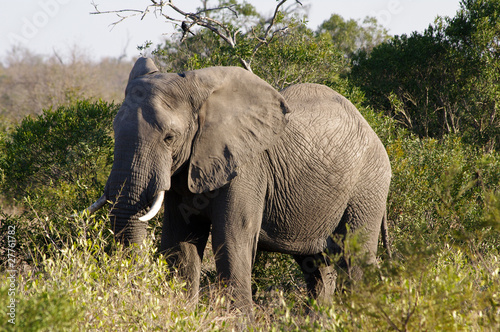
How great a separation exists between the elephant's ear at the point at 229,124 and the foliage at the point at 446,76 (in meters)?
5.80

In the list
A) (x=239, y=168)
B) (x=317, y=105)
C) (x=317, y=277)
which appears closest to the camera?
(x=239, y=168)

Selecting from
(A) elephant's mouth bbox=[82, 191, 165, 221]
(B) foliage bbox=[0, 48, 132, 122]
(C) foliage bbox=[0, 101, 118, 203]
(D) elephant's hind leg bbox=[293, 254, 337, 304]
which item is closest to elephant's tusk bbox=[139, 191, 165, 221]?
(A) elephant's mouth bbox=[82, 191, 165, 221]

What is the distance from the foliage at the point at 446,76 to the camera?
10.9m

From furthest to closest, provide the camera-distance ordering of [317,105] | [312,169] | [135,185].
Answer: [317,105], [312,169], [135,185]

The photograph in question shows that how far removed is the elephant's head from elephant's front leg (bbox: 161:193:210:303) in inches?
18.4

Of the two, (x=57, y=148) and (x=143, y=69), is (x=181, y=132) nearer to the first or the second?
(x=143, y=69)

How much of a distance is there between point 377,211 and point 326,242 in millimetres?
584

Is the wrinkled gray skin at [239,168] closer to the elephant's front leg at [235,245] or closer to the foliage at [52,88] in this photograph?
the elephant's front leg at [235,245]

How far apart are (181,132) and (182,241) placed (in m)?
1.03

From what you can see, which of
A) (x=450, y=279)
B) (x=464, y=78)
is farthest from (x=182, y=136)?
(x=464, y=78)

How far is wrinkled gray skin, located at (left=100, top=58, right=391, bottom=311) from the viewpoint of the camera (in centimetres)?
457

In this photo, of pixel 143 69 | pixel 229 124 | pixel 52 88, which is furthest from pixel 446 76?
pixel 52 88

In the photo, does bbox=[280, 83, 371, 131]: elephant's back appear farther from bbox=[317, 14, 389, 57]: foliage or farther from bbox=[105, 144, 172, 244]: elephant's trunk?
bbox=[317, 14, 389, 57]: foliage

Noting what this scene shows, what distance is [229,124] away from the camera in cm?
505
